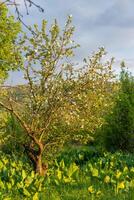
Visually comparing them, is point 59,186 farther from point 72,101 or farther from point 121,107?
point 121,107

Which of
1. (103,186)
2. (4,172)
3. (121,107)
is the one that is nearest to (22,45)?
(4,172)

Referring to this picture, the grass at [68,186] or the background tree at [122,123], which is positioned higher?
the background tree at [122,123]

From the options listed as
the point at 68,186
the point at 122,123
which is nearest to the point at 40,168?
the point at 68,186

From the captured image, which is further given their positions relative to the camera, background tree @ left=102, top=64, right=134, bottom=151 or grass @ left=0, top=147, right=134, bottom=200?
background tree @ left=102, top=64, right=134, bottom=151

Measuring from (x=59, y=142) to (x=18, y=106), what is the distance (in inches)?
82.2

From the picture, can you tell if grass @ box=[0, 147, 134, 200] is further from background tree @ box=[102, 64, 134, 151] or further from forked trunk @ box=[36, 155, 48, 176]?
background tree @ box=[102, 64, 134, 151]

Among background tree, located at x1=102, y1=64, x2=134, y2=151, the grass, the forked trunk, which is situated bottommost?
the grass

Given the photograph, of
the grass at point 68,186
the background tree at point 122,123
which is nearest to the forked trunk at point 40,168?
the grass at point 68,186

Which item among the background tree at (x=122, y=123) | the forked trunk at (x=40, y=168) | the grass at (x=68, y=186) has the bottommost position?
the grass at (x=68, y=186)

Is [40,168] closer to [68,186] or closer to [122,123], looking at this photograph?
[68,186]

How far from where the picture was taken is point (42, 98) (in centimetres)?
1680

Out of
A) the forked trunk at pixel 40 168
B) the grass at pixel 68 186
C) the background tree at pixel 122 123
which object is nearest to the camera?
the grass at pixel 68 186

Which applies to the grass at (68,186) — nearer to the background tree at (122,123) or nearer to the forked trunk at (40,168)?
the forked trunk at (40,168)

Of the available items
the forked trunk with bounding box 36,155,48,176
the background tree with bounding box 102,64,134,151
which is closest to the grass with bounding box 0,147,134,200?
the forked trunk with bounding box 36,155,48,176
